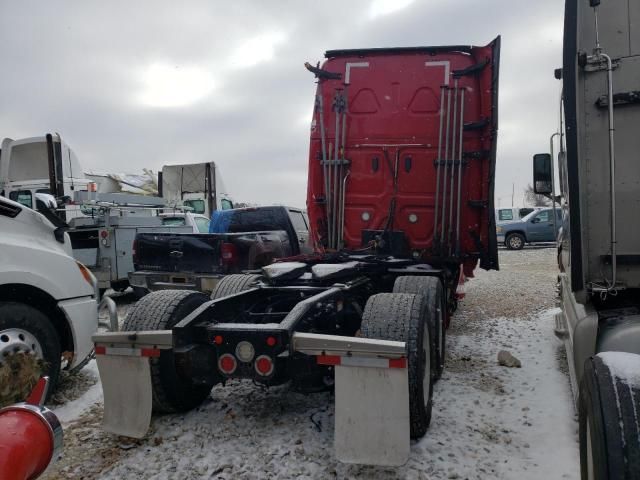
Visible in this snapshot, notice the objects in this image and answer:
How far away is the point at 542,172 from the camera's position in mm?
4289

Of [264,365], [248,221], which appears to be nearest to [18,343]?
[264,365]

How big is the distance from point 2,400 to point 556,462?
12.5 feet

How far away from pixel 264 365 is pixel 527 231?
2154cm

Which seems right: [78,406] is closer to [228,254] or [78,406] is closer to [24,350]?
[24,350]

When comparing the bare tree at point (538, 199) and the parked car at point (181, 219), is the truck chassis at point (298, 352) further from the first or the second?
the parked car at point (181, 219)

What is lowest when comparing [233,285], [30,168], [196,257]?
[233,285]

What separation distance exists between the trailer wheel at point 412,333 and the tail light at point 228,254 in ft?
11.4

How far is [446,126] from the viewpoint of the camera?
5.88 meters

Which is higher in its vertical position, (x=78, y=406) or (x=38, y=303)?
(x=38, y=303)

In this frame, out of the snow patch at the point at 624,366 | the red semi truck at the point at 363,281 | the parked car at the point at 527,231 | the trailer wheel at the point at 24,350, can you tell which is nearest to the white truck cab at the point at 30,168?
the red semi truck at the point at 363,281

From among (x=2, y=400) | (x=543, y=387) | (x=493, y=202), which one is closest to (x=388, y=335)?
(x=543, y=387)

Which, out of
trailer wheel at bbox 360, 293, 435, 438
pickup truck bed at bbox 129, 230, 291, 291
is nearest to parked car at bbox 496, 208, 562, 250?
pickup truck bed at bbox 129, 230, 291, 291

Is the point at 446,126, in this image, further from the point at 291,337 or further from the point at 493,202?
the point at 291,337

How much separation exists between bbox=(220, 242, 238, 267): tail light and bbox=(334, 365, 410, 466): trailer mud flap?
13.4 ft
